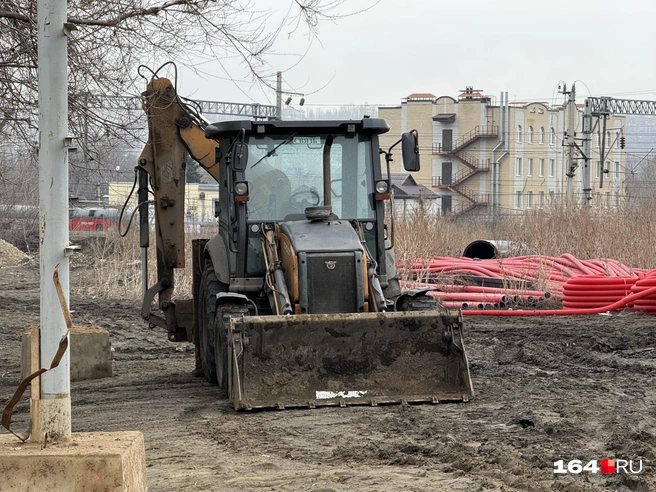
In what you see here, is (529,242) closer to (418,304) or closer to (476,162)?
(418,304)

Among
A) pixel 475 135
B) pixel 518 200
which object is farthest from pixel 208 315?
pixel 518 200

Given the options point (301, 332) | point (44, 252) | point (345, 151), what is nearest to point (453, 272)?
point (345, 151)

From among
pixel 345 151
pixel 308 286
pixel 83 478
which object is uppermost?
pixel 345 151

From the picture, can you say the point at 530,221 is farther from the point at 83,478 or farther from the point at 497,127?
the point at 497,127

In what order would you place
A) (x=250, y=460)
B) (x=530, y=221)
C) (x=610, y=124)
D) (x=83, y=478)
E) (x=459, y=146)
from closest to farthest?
(x=83, y=478)
(x=250, y=460)
(x=530, y=221)
(x=459, y=146)
(x=610, y=124)

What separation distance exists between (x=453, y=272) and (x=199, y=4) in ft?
37.4

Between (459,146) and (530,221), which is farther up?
(459,146)

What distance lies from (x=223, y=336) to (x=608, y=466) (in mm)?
3778

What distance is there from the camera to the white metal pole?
4.26m

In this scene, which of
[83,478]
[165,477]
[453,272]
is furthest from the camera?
[453,272]

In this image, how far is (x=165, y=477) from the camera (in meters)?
5.77

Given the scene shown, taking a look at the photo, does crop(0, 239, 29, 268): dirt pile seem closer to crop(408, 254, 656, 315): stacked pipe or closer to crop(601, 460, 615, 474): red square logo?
crop(408, 254, 656, 315): stacked pipe

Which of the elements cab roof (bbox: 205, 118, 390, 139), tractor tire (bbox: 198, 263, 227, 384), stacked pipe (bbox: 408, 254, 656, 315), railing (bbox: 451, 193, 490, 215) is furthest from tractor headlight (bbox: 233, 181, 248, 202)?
railing (bbox: 451, 193, 490, 215)

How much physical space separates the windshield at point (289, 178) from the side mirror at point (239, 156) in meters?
0.08
